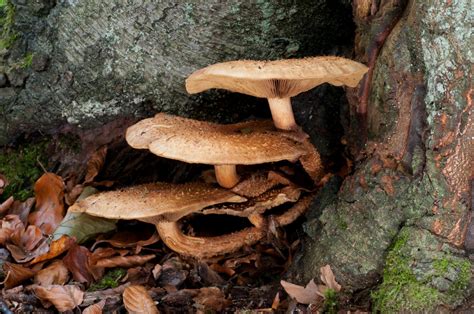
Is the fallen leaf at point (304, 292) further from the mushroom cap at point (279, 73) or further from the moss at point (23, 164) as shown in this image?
the moss at point (23, 164)

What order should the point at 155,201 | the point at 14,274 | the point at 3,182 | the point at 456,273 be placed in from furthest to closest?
1. the point at 3,182
2. the point at 14,274
3. the point at 155,201
4. the point at 456,273

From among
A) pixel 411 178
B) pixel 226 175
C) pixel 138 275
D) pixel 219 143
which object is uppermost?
pixel 219 143

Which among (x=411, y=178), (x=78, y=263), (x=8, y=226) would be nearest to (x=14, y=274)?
(x=78, y=263)

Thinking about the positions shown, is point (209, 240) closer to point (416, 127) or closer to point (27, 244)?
point (27, 244)

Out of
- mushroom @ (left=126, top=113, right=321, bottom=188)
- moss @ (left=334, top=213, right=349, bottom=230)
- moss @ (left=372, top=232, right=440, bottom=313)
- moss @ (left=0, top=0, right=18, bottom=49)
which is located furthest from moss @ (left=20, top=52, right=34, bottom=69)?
moss @ (left=372, top=232, right=440, bottom=313)

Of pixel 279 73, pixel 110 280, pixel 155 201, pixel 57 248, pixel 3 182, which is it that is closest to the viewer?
pixel 279 73

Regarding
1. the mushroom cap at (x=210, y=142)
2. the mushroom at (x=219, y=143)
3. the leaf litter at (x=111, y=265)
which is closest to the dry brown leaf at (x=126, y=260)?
the leaf litter at (x=111, y=265)

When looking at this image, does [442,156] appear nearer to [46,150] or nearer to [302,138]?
[302,138]

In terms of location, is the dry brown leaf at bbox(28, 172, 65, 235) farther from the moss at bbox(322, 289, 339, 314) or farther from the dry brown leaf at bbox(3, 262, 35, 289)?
the moss at bbox(322, 289, 339, 314)
